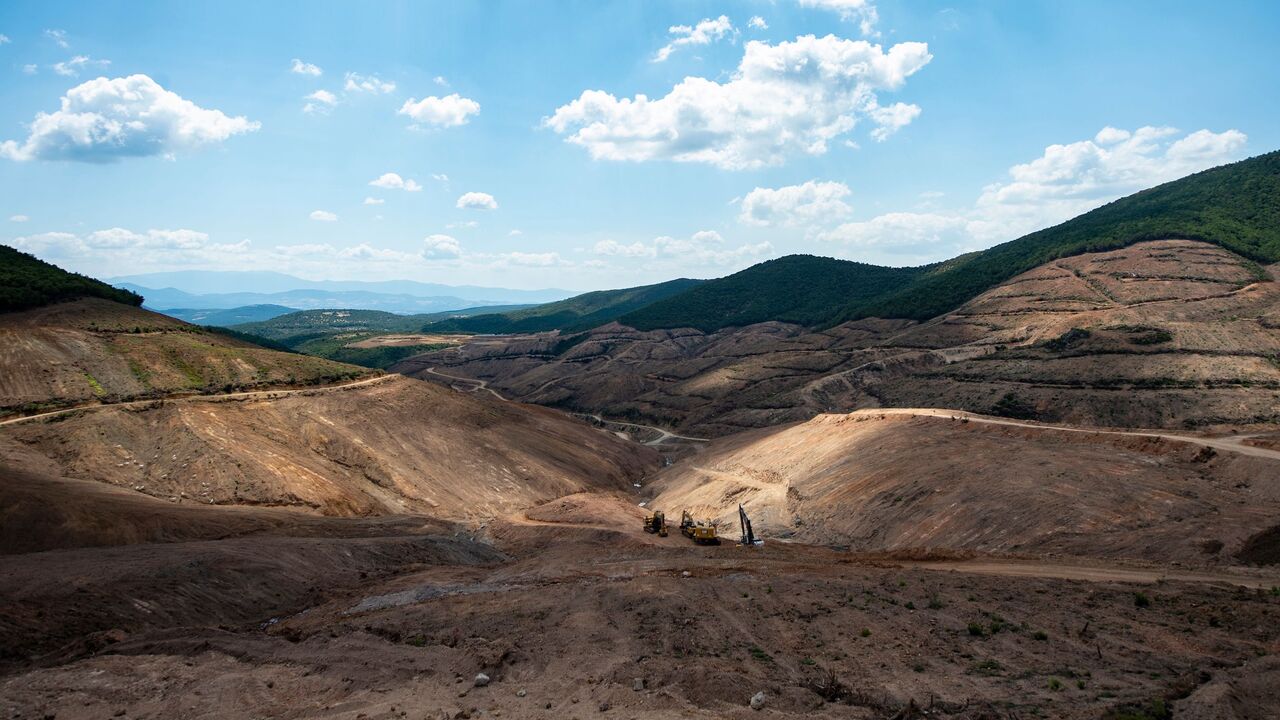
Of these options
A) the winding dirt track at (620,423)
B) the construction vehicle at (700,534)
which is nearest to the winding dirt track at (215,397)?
the winding dirt track at (620,423)

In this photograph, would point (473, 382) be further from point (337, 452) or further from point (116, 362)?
point (337, 452)

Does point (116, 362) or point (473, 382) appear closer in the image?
point (116, 362)

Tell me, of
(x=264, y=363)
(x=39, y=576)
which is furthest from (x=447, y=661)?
(x=264, y=363)

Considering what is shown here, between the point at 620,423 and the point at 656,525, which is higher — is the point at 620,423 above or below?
below

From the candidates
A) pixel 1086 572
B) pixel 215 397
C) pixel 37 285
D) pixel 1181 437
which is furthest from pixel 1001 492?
pixel 37 285

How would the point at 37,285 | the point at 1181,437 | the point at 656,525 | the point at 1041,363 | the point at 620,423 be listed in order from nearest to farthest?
the point at 1181,437 < the point at 656,525 < the point at 37,285 < the point at 1041,363 < the point at 620,423

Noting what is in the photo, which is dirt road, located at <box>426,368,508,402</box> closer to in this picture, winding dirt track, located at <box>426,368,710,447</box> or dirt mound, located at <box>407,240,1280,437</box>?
winding dirt track, located at <box>426,368,710,447</box>

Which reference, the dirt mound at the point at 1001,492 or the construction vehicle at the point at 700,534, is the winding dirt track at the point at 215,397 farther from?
the construction vehicle at the point at 700,534
